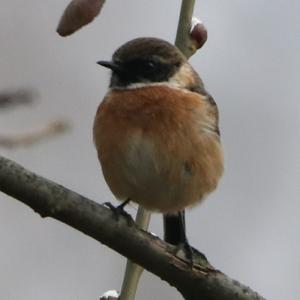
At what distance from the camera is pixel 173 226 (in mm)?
4637

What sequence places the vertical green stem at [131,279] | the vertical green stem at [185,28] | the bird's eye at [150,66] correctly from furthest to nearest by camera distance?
the bird's eye at [150,66] → the vertical green stem at [185,28] → the vertical green stem at [131,279]

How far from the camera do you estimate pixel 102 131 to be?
4.05m

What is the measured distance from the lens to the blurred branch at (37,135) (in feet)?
7.56

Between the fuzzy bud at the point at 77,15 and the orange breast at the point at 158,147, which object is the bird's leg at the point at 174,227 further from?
the fuzzy bud at the point at 77,15

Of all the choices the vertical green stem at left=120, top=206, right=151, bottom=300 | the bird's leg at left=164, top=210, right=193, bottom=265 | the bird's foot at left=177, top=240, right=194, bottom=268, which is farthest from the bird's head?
the bird's foot at left=177, top=240, right=194, bottom=268

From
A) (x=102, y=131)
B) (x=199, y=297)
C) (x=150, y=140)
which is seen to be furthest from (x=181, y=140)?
(x=199, y=297)

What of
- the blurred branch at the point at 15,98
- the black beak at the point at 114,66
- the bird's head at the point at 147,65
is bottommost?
the blurred branch at the point at 15,98

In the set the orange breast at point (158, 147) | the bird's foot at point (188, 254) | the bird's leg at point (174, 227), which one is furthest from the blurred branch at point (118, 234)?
the bird's leg at point (174, 227)

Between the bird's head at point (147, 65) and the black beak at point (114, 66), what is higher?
the bird's head at point (147, 65)

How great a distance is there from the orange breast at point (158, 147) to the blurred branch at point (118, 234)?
87 cm

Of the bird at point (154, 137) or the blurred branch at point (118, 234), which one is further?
the bird at point (154, 137)

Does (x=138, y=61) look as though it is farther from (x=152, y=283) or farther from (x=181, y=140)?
(x=152, y=283)

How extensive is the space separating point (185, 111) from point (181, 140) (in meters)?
0.23

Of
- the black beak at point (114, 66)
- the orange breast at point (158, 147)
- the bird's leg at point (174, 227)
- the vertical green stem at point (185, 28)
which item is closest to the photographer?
the vertical green stem at point (185, 28)
